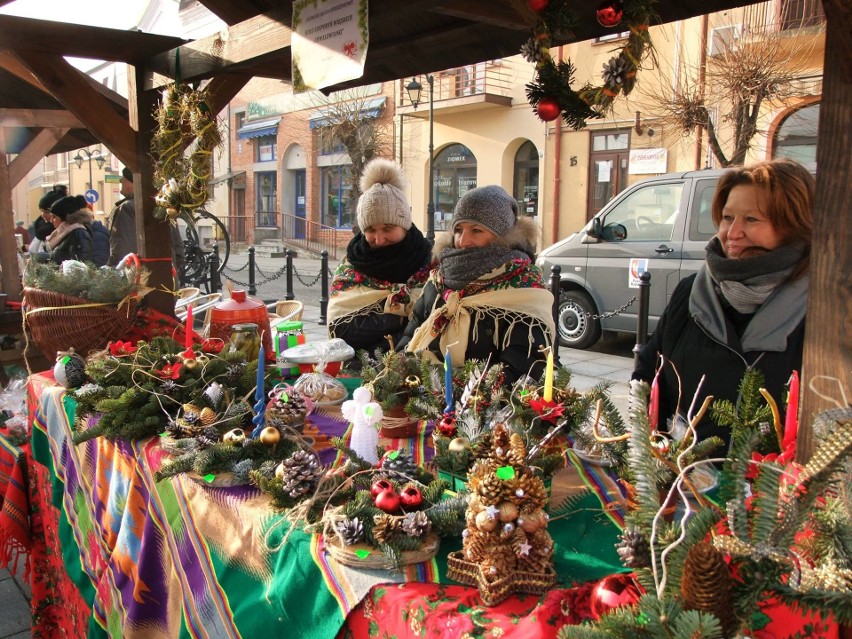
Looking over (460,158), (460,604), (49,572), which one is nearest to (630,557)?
(460,604)

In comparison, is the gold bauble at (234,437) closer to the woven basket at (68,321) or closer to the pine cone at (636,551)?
the pine cone at (636,551)

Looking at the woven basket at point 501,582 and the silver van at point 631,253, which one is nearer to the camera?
the woven basket at point 501,582

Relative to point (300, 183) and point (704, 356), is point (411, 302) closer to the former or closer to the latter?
point (704, 356)

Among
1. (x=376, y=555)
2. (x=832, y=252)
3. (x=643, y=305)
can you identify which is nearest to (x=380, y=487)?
(x=376, y=555)

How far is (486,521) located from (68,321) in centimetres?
233

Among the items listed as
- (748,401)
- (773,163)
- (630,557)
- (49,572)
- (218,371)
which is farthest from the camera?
(49,572)

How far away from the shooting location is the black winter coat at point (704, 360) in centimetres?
192

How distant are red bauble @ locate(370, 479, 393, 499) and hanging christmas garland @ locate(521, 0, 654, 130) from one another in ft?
3.87

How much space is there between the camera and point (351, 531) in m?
1.30

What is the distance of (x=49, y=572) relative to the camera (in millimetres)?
2783

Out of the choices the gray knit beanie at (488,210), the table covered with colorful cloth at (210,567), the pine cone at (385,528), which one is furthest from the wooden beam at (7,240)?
the pine cone at (385,528)

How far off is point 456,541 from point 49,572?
7.31 feet

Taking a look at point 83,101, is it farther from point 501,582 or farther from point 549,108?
point 501,582

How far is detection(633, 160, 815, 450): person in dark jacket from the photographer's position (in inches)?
76.0
